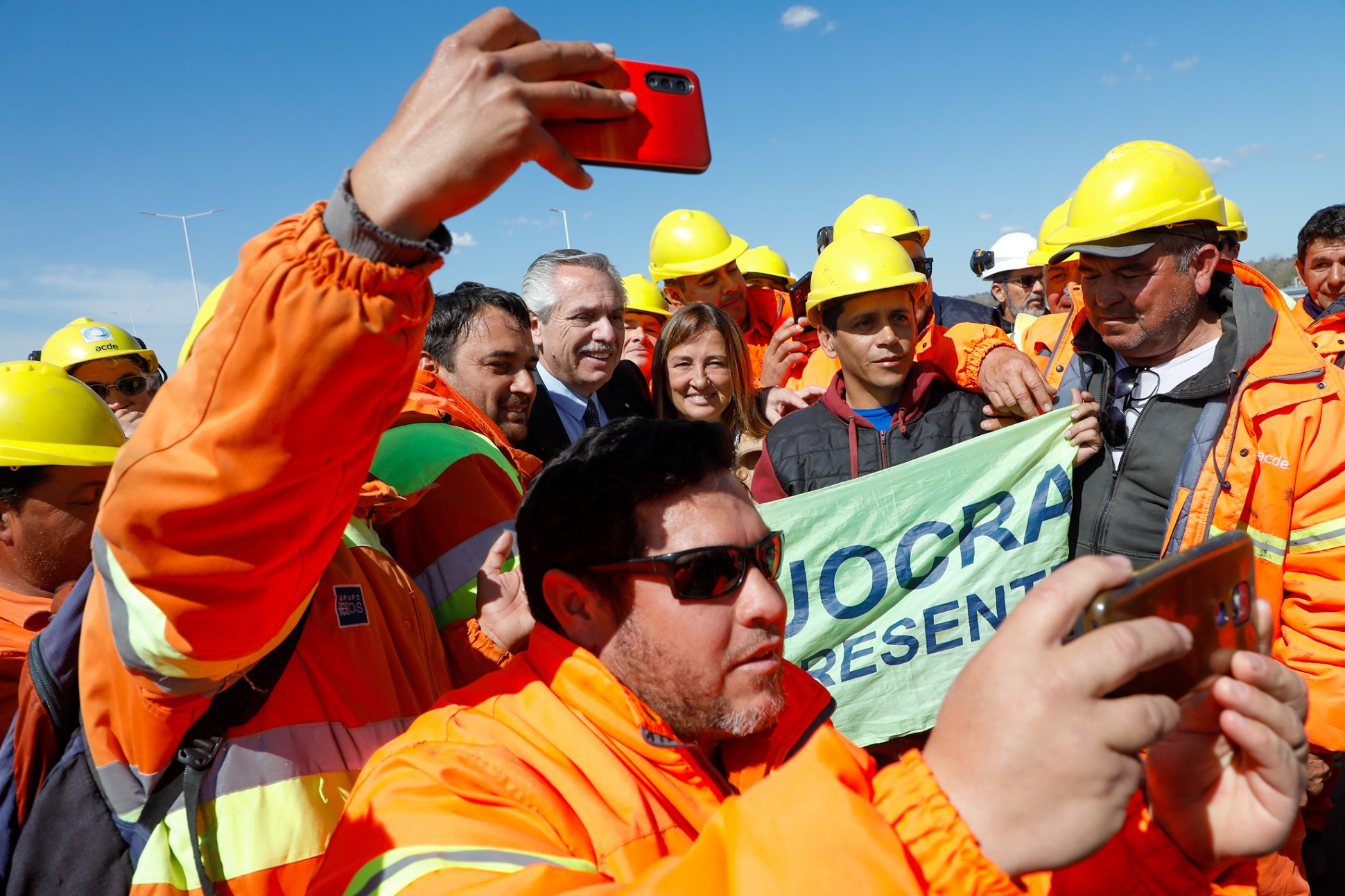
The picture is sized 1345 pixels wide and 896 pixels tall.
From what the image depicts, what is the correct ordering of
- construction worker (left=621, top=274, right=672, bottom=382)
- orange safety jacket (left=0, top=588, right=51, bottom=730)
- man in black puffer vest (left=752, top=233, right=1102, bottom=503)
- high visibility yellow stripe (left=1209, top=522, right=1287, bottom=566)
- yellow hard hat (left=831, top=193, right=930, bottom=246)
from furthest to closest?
1. construction worker (left=621, top=274, right=672, bottom=382)
2. yellow hard hat (left=831, top=193, right=930, bottom=246)
3. man in black puffer vest (left=752, top=233, right=1102, bottom=503)
4. high visibility yellow stripe (left=1209, top=522, right=1287, bottom=566)
5. orange safety jacket (left=0, top=588, right=51, bottom=730)

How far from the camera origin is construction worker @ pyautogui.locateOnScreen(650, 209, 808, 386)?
277 inches

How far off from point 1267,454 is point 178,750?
3.33m

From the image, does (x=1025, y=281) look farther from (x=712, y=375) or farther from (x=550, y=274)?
(x=550, y=274)

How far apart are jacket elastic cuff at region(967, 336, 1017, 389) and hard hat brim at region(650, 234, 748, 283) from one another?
323cm

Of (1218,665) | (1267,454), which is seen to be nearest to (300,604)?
(1218,665)

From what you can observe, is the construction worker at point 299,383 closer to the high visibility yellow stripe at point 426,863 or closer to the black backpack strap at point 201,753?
the black backpack strap at point 201,753

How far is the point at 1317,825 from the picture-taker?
3920 millimetres

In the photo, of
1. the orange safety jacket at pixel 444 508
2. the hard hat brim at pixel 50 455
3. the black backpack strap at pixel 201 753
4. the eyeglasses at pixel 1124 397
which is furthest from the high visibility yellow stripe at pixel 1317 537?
the hard hat brim at pixel 50 455

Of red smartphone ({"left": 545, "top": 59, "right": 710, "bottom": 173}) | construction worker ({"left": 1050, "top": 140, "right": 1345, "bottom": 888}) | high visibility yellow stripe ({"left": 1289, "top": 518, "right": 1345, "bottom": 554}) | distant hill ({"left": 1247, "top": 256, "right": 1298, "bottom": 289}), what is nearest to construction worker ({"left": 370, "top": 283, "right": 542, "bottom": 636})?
red smartphone ({"left": 545, "top": 59, "right": 710, "bottom": 173})

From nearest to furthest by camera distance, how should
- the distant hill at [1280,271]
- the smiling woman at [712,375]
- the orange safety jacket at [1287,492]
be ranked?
the orange safety jacket at [1287,492] < the smiling woman at [712,375] < the distant hill at [1280,271]

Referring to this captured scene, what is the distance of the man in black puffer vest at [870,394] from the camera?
3.95m

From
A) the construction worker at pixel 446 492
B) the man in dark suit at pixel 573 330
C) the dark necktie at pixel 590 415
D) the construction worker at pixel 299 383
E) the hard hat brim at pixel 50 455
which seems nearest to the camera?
the construction worker at pixel 299 383

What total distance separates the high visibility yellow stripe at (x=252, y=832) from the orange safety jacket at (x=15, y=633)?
32.6 inches

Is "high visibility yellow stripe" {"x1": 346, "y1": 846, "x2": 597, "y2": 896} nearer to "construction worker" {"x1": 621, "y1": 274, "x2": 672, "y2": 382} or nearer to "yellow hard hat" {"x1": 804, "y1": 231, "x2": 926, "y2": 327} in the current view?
"yellow hard hat" {"x1": 804, "y1": 231, "x2": 926, "y2": 327}
